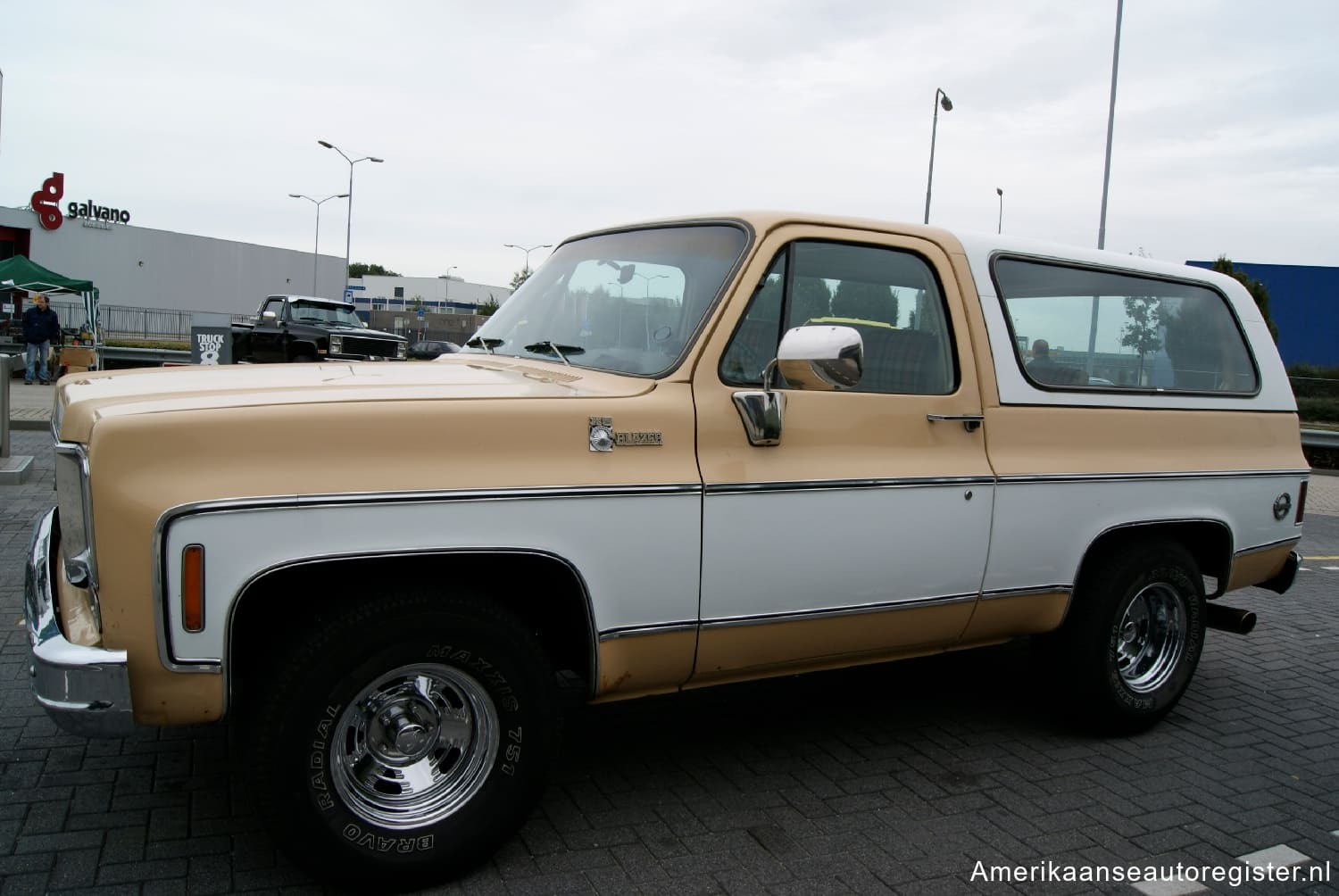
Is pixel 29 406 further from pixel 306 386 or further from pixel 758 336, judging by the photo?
pixel 758 336

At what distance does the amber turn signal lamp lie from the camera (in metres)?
2.54

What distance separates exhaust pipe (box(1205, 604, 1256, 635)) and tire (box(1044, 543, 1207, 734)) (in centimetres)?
22

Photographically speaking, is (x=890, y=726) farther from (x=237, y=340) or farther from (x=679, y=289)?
(x=237, y=340)

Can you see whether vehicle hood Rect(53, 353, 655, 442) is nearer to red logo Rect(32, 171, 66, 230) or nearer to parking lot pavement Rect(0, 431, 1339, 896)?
parking lot pavement Rect(0, 431, 1339, 896)

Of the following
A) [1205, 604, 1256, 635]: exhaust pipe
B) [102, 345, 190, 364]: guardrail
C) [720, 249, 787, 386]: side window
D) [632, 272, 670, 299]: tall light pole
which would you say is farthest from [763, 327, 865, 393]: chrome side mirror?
[102, 345, 190, 364]: guardrail

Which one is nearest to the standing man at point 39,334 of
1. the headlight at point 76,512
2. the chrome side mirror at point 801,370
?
the headlight at point 76,512

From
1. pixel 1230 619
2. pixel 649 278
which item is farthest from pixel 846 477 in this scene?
pixel 1230 619

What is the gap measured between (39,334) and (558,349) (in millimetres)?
18753

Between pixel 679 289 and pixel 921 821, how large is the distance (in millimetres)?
1984

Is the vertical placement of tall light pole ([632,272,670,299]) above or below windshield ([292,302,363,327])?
below

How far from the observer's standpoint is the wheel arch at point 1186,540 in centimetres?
422

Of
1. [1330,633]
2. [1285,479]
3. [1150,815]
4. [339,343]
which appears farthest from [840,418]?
[339,343]

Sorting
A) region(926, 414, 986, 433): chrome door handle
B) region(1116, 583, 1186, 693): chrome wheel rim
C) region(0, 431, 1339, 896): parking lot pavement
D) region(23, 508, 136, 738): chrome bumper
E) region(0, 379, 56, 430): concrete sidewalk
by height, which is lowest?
region(0, 431, 1339, 896): parking lot pavement

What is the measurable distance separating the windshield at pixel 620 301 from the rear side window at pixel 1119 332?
1.28 meters
